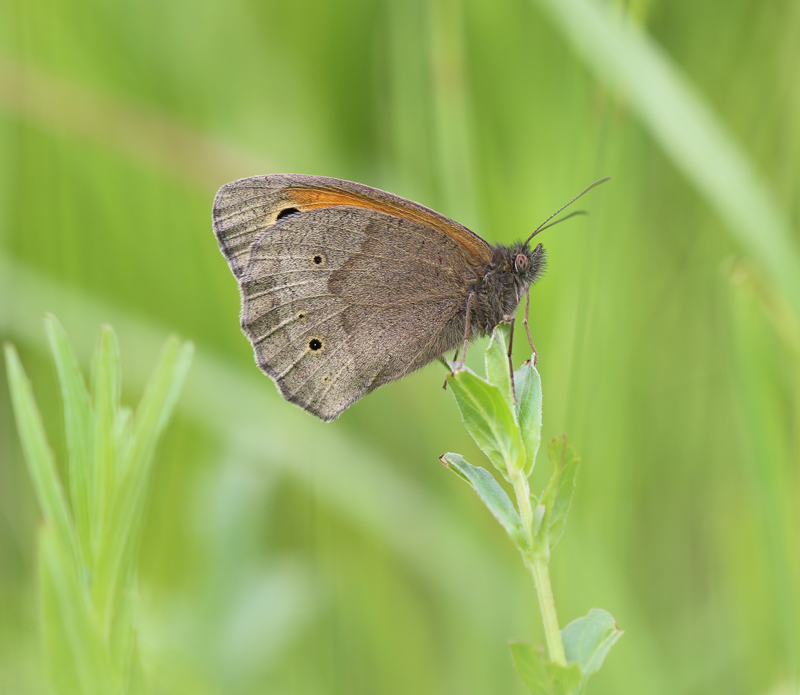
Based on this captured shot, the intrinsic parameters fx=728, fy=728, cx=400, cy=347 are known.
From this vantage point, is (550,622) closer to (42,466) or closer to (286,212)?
(42,466)

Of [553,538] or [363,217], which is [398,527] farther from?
[553,538]

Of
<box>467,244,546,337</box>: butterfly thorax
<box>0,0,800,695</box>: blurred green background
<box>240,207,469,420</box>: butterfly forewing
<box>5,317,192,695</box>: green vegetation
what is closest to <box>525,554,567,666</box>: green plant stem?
<box>5,317,192,695</box>: green vegetation

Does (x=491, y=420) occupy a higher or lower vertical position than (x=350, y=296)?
lower

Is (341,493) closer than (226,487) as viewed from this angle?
No

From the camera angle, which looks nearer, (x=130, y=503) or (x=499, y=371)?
(x=130, y=503)

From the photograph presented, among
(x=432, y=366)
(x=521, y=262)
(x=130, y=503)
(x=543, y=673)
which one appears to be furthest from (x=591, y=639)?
(x=432, y=366)

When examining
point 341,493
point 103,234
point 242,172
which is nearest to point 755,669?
point 341,493
